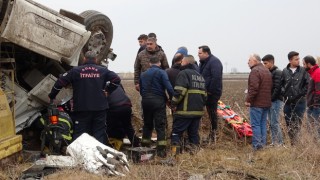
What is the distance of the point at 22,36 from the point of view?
21.7 ft

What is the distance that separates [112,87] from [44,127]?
46.9 inches

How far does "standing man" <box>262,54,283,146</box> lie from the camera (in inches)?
305

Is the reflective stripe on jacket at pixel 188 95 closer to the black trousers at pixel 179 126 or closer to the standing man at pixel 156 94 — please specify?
the black trousers at pixel 179 126

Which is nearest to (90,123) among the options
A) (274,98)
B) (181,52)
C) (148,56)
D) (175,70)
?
(175,70)

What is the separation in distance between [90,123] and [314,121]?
11.5ft

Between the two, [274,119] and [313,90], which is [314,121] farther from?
[274,119]

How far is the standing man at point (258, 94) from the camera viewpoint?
7.43m

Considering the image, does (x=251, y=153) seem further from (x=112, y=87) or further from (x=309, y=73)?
(x=112, y=87)

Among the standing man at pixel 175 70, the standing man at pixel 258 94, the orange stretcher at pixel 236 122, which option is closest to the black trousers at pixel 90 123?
the standing man at pixel 175 70

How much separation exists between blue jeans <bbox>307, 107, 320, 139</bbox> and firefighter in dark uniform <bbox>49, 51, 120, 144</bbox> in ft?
9.96

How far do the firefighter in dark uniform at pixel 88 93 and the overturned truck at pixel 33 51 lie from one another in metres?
0.76

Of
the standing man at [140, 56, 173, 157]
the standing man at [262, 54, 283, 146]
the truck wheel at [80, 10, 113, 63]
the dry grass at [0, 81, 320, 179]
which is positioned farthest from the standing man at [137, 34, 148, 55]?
the dry grass at [0, 81, 320, 179]

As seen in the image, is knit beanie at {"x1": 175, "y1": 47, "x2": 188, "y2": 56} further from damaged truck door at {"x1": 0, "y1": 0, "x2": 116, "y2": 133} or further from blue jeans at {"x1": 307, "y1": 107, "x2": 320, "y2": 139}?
blue jeans at {"x1": 307, "y1": 107, "x2": 320, "y2": 139}

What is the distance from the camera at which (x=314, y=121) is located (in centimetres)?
705
